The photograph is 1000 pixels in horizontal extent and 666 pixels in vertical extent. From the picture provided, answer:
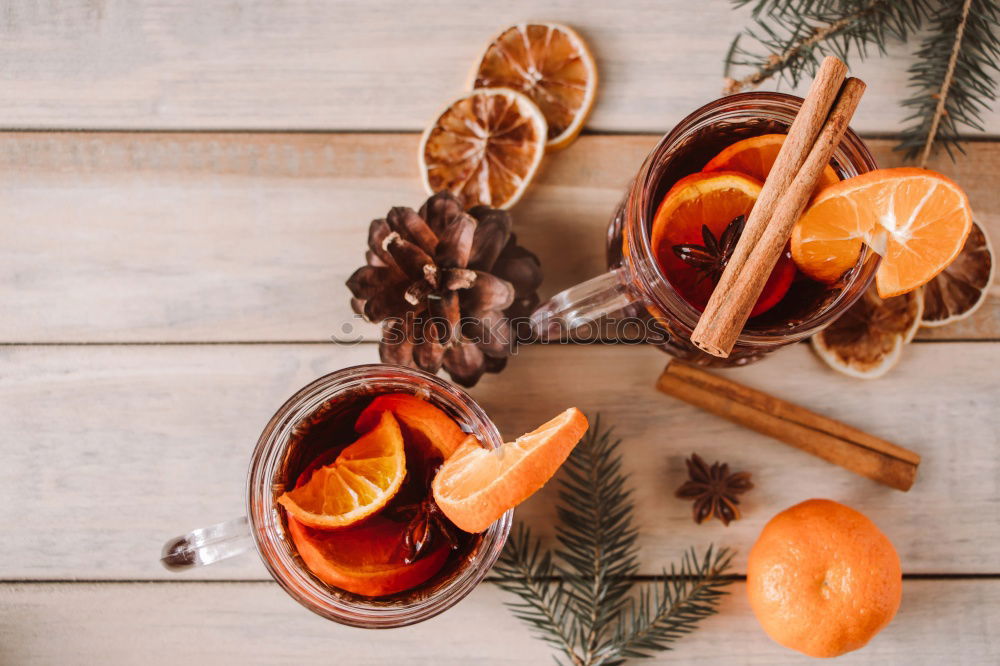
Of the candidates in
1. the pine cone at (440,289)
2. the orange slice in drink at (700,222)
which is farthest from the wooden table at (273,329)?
the orange slice in drink at (700,222)

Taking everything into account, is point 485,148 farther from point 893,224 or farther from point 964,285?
point 964,285

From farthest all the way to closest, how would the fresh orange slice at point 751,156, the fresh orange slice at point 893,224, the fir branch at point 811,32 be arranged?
the fir branch at point 811,32
the fresh orange slice at point 751,156
the fresh orange slice at point 893,224

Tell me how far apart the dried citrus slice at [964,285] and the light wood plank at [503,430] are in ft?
0.22

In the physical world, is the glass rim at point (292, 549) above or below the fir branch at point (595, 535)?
above

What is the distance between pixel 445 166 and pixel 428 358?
26cm

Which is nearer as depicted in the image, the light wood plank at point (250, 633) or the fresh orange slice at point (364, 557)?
the fresh orange slice at point (364, 557)

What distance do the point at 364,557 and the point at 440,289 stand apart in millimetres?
307

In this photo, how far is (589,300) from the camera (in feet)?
2.56

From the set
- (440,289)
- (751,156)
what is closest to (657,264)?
(751,156)

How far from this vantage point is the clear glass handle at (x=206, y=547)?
79 centimetres

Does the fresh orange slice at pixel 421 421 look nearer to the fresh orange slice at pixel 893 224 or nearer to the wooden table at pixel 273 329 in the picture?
the wooden table at pixel 273 329

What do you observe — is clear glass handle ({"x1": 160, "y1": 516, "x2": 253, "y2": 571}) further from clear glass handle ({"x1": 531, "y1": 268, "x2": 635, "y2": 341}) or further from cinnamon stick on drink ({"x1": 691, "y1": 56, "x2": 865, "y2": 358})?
cinnamon stick on drink ({"x1": 691, "y1": 56, "x2": 865, "y2": 358})

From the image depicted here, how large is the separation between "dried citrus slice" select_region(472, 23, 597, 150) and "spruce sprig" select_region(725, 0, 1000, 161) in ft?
0.62

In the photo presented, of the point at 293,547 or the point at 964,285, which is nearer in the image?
the point at 293,547
